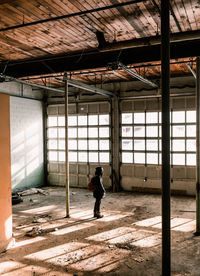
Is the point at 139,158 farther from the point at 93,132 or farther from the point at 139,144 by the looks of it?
the point at 93,132

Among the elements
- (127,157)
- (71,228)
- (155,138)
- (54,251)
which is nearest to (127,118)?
(155,138)

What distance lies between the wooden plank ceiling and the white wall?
4.41m

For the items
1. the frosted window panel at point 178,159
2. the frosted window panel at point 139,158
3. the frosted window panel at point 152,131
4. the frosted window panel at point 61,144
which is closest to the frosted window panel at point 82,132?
the frosted window panel at point 61,144

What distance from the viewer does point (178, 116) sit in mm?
12180

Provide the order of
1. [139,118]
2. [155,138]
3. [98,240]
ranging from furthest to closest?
[139,118]
[155,138]
[98,240]

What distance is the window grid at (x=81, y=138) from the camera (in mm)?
13672

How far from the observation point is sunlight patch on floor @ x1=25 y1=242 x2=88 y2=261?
598 cm

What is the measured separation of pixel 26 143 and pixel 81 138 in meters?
3.05

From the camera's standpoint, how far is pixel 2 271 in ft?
17.7

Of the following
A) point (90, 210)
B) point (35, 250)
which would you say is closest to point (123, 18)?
point (35, 250)

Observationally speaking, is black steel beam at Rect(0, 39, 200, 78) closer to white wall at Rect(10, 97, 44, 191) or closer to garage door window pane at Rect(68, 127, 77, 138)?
white wall at Rect(10, 97, 44, 191)

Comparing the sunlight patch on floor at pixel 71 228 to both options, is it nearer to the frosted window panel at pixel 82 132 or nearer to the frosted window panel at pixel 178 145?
the frosted window panel at pixel 178 145

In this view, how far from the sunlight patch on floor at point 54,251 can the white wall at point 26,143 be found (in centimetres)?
713

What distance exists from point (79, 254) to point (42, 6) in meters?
5.84
